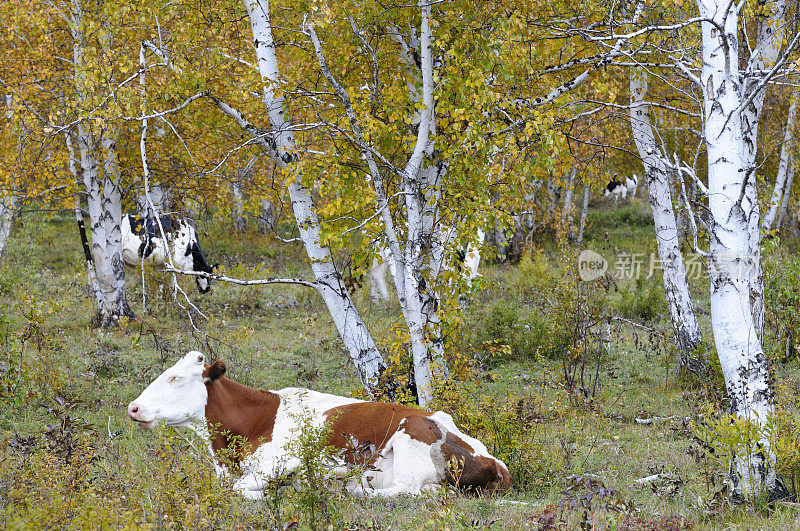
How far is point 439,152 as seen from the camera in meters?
8.72

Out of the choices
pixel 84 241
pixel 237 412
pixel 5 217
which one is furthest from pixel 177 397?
pixel 5 217

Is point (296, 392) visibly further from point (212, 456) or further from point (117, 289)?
point (117, 289)

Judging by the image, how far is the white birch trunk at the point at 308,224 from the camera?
28.6 feet

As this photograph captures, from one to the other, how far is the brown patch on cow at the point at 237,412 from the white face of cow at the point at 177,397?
0.09 m

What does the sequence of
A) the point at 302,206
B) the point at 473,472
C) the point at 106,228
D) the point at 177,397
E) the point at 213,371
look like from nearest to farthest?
the point at 473,472
the point at 177,397
the point at 213,371
the point at 302,206
the point at 106,228

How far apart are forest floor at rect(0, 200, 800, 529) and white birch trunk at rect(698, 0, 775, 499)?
266 mm

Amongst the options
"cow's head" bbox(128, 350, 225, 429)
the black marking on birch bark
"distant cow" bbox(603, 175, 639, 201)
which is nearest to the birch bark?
"cow's head" bbox(128, 350, 225, 429)

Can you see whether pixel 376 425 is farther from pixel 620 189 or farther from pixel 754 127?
pixel 620 189

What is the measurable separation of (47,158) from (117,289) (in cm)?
290

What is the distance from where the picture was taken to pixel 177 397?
6562 mm

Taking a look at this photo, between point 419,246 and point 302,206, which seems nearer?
point 419,246

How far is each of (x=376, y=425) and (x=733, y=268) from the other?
2.89 meters

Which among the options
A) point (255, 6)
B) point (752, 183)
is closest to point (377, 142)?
point (255, 6)

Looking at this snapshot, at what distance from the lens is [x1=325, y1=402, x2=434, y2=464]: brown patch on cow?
6156mm
